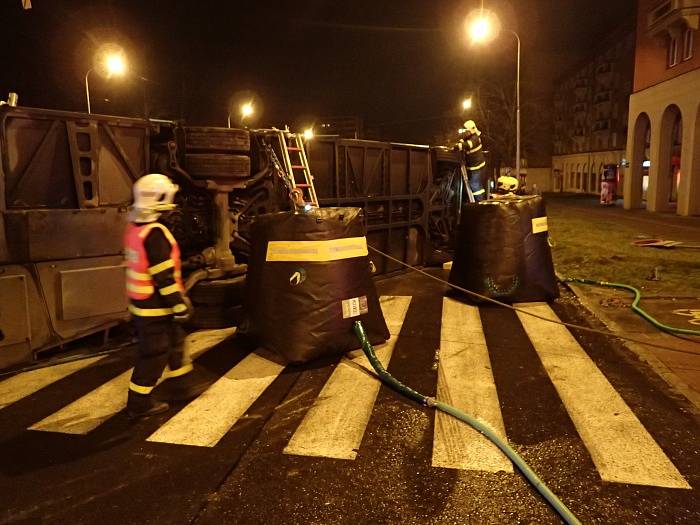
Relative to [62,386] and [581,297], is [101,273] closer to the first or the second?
[62,386]

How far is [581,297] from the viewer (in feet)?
26.9

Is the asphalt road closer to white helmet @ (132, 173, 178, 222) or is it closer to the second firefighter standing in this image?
the second firefighter standing

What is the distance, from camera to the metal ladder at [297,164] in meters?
7.95

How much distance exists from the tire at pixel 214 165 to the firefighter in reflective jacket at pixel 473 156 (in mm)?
6248

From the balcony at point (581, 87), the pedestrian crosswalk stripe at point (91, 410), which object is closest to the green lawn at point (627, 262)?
the pedestrian crosswalk stripe at point (91, 410)

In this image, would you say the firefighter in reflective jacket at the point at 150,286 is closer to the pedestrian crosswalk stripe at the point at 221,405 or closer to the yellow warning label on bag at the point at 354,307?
the pedestrian crosswalk stripe at the point at 221,405

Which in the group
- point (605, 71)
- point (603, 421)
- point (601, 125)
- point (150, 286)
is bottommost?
point (603, 421)

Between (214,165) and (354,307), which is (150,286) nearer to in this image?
(354,307)

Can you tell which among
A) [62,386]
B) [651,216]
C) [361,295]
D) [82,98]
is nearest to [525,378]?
[361,295]

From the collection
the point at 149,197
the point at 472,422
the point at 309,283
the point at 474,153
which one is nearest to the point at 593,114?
the point at 474,153

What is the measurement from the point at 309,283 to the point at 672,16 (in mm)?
25187

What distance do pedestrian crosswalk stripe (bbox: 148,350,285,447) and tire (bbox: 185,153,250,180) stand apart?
2.42 metres

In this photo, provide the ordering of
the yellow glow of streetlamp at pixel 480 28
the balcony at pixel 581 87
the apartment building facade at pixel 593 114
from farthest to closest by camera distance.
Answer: the balcony at pixel 581 87 < the apartment building facade at pixel 593 114 < the yellow glow of streetlamp at pixel 480 28

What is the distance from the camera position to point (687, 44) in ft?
80.0
